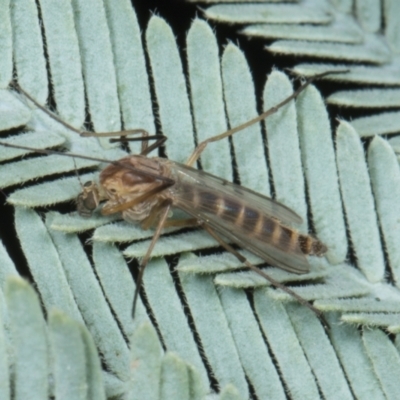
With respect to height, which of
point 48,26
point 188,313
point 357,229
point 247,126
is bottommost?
point 188,313

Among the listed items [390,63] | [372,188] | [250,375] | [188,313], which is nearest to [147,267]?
[188,313]

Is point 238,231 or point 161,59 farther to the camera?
point 238,231

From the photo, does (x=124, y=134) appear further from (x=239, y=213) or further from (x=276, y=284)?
(x=276, y=284)

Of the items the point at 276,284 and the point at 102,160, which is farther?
the point at 102,160

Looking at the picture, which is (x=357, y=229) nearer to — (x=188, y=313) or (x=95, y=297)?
(x=188, y=313)

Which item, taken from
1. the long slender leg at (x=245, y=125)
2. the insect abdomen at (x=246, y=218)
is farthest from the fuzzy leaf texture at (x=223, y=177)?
the insect abdomen at (x=246, y=218)

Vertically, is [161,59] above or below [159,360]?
above

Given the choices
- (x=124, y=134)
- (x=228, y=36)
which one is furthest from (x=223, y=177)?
(x=228, y=36)
